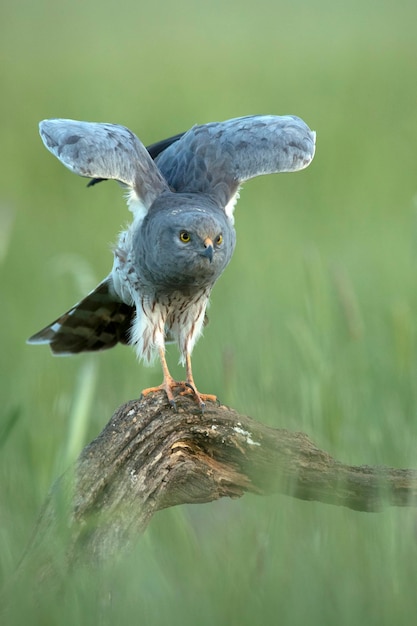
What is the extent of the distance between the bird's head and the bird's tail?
0.80 metres

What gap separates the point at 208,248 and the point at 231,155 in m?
0.95

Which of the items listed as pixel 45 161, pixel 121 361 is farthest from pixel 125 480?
pixel 45 161

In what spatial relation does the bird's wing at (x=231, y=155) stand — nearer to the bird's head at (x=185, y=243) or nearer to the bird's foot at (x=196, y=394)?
the bird's head at (x=185, y=243)

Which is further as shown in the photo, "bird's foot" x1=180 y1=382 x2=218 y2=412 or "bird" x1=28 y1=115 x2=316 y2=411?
"bird" x1=28 y1=115 x2=316 y2=411

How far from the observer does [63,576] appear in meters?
3.42

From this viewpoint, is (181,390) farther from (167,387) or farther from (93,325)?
(93,325)

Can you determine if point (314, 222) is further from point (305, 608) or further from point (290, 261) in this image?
point (305, 608)

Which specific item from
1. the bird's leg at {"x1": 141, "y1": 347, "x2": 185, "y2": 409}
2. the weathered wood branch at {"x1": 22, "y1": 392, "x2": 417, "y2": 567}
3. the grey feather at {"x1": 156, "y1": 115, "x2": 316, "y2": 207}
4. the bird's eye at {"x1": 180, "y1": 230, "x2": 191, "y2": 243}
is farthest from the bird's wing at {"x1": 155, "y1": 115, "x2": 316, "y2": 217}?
the weathered wood branch at {"x1": 22, "y1": 392, "x2": 417, "y2": 567}

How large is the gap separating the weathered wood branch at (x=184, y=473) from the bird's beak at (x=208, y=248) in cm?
102

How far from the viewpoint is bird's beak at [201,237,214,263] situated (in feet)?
18.5

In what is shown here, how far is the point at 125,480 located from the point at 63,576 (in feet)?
2.33

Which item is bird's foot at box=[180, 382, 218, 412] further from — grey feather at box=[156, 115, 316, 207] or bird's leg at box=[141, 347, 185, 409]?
grey feather at box=[156, 115, 316, 207]

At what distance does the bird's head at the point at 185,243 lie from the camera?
18.7ft

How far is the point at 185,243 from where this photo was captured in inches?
227
